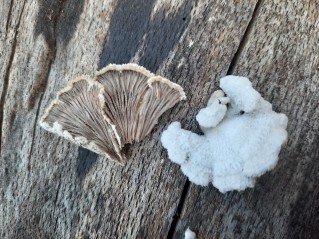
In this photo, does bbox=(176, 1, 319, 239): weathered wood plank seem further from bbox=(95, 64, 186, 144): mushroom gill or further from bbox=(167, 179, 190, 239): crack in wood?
bbox=(95, 64, 186, 144): mushroom gill

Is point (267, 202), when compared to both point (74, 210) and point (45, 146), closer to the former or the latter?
point (74, 210)

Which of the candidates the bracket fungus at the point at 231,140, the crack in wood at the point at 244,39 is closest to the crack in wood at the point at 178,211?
the bracket fungus at the point at 231,140

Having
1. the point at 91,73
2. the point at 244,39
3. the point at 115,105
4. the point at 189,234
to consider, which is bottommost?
the point at 189,234

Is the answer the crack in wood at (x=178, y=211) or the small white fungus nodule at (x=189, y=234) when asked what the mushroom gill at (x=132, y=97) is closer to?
the crack in wood at (x=178, y=211)

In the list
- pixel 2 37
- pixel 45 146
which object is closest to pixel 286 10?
pixel 45 146

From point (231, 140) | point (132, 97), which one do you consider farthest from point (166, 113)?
point (231, 140)

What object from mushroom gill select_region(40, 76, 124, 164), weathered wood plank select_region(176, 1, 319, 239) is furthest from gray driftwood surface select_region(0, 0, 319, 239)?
mushroom gill select_region(40, 76, 124, 164)

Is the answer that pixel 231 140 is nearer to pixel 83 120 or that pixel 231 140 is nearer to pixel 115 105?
pixel 115 105
